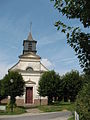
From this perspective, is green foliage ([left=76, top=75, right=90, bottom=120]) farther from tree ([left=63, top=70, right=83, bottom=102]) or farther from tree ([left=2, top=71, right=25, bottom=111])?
tree ([left=63, top=70, right=83, bottom=102])

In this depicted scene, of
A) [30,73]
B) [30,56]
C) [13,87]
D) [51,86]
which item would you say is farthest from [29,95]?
[13,87]

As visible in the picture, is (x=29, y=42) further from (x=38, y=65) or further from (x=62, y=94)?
(x=62, y=94)

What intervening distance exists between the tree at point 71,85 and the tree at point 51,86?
5.32 ft

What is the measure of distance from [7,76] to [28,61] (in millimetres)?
9156

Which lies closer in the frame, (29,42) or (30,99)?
(30,99)

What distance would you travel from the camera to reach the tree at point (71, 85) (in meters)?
37.1

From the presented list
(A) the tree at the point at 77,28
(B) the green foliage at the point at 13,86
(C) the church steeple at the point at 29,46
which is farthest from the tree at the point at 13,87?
(A) the tree at the point at 77,28

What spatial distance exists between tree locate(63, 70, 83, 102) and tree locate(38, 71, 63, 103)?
1.62 metres

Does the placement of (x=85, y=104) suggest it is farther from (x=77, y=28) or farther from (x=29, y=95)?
(x=29, y=95)

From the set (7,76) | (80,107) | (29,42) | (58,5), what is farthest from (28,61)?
(58,5)

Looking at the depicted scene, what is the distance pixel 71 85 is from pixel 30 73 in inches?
344

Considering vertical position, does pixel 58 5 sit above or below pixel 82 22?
above

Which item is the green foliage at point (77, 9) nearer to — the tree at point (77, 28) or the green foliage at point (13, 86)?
the tree at point (77, 28)

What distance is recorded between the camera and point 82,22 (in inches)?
191
